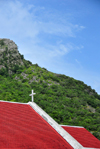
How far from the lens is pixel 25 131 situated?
353 inches

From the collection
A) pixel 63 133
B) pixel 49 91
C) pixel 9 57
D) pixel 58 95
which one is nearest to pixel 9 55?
pixel 9 57

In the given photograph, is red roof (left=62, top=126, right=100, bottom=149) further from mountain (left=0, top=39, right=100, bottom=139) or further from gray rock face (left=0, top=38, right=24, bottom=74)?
gray rock face (left=0, top=38, right=24, bottom=74)

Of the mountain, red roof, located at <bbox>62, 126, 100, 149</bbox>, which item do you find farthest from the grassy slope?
red roof, located at <bbox>62, 126, 100, 149</bbox>

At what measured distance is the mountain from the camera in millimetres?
35906

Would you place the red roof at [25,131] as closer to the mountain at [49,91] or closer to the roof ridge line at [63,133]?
the roof ridge line at [63,133]

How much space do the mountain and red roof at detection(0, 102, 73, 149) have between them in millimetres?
19183

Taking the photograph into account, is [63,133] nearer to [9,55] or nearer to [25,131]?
[25,131]

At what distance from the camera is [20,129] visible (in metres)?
8.98

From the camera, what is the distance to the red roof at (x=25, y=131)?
7.61m

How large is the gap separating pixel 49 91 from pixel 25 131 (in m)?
40.5

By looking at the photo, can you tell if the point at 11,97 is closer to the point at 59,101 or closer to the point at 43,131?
the point at 59,101

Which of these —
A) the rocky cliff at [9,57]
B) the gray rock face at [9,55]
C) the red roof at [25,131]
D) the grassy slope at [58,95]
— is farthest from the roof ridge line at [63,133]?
the gray rock face at [9,55]

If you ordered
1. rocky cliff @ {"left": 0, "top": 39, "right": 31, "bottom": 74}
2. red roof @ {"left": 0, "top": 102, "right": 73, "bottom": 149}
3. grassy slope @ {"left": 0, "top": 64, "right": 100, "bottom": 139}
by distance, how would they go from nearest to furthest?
red roof @ {"left": 0, "top": 102, "right": 73, "bottom": 149}
grassy slope @ {"left": 0, "top": 64, "right": 100, "bottom": 139}
rocky cliff @ {"left": 0, "top": 39, "right": 31, "bottom": 74}

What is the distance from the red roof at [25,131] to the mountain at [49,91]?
19183 mm
